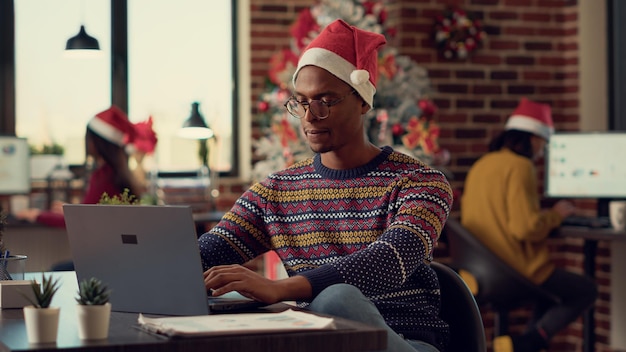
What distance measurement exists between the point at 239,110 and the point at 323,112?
4.48 m

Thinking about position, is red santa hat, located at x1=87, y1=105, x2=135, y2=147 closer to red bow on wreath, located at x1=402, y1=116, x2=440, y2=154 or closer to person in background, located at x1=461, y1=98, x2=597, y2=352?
red bow on wreath, located at x1=402, y1=116, x2=440, y2=154

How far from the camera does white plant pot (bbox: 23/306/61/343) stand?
56.1 inches

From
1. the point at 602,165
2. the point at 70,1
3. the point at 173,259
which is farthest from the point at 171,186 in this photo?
the point at 173,259

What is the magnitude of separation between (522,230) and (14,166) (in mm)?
3083

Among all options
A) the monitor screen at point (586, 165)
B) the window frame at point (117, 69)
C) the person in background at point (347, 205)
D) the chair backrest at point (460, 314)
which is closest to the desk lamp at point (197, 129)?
the window frame at point (117, 69)

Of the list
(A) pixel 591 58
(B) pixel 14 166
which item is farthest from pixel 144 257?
(B) pixel 14 166

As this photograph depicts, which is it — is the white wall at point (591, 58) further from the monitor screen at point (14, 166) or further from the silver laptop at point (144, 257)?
the silver laptop at point (144, 257)

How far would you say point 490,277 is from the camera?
463 centimetres

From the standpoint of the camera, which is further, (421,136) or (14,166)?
(14,166)

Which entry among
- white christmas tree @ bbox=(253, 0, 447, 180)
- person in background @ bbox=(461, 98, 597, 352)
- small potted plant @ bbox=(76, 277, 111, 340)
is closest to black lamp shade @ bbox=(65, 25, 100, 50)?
white christmas tree @ bbox=(253, 0, 447, 180)

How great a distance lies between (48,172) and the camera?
6.32 metres

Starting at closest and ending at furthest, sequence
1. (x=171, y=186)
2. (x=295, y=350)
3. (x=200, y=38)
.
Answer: (x=295, y=350) → (x=171, y=186) → (x=200, y=38)

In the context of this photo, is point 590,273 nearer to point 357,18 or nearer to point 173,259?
point 357,18

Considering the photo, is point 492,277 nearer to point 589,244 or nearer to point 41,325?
point 589,244
